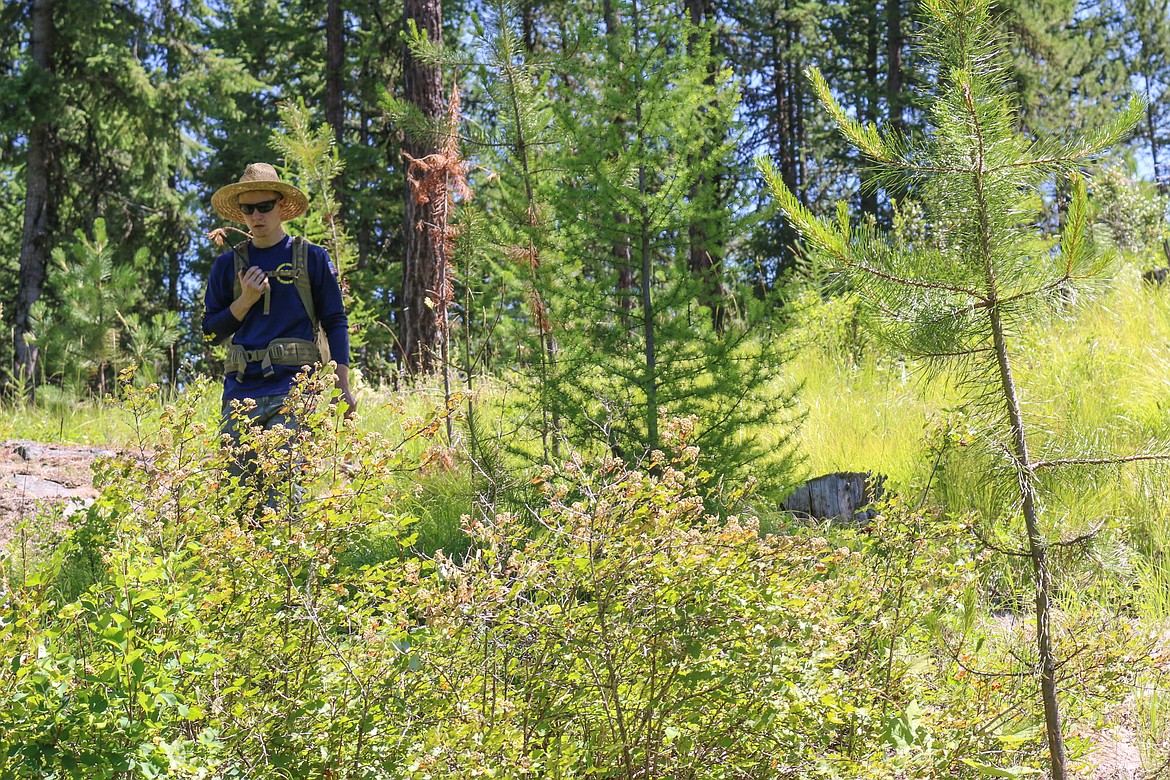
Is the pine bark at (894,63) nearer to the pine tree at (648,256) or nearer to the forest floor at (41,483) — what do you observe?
the pine tree at (648,256)

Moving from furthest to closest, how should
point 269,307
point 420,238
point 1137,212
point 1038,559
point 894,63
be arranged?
point 894,63, point 1137,212, point 420,238, point 269,307, point 1038,559

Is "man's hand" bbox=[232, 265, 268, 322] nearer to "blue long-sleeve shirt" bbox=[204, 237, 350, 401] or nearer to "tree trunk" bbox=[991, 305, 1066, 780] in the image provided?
"blue long-sleeve shirt" bbox=[204, 237, 350, 401]

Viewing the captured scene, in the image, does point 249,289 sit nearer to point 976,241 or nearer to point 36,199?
point 976,241

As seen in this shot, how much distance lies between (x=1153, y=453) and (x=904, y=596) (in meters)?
0.79

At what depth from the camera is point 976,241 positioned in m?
2.53

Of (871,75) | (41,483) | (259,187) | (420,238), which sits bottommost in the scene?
(41,483)

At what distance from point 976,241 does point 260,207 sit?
9.78ft

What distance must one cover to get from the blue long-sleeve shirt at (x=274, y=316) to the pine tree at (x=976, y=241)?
225cm

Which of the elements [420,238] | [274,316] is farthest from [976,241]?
[420,238]

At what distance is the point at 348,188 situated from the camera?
17703 mm

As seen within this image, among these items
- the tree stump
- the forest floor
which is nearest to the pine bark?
the tree stump

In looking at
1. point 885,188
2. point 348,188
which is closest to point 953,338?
A: point 885,188

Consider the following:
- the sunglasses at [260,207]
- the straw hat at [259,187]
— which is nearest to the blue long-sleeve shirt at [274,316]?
the sunglasses at [260,207]

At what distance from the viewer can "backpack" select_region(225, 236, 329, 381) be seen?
385 centimetres
